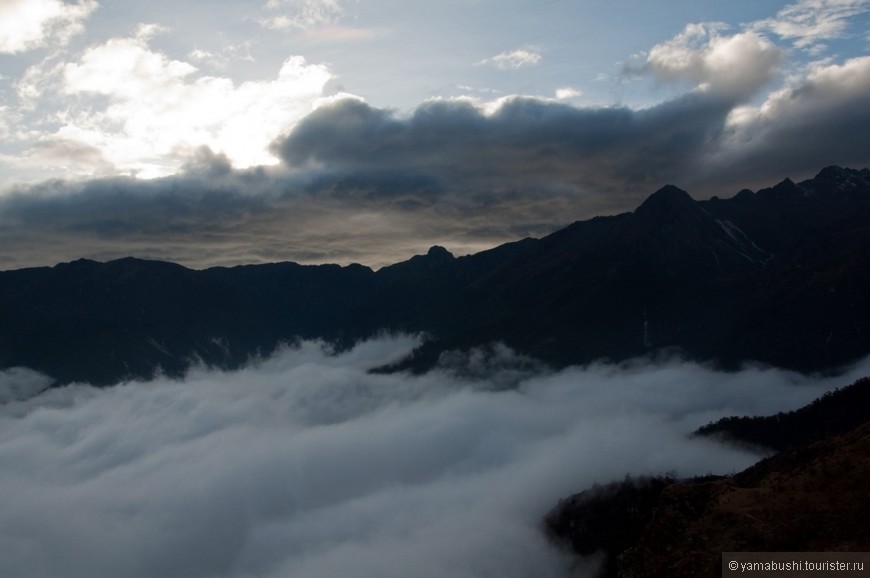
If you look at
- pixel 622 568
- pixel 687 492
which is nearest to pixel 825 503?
pixel 687 492

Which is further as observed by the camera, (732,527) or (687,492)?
(687,492)

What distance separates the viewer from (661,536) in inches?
4082

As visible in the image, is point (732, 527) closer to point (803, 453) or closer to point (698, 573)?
point (698, 573)

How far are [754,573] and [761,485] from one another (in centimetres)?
3132

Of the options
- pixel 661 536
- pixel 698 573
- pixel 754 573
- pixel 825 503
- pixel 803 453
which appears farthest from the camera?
pixel 803 453

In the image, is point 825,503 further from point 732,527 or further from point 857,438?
point 857,438

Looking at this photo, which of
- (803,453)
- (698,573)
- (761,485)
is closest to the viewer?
(698,573)

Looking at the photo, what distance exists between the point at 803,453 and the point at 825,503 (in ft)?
112

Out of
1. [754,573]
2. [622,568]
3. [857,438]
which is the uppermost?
[857,438]

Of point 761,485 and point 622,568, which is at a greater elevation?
point 761,485

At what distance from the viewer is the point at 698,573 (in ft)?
295

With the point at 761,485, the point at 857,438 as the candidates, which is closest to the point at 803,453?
the point at 857,438

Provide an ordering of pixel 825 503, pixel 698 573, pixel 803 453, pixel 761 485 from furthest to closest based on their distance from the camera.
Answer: pixel 803 453
pixel 761 485
pixel 825 503
pixel 698 573

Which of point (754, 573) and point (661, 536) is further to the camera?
point (661, 536)
